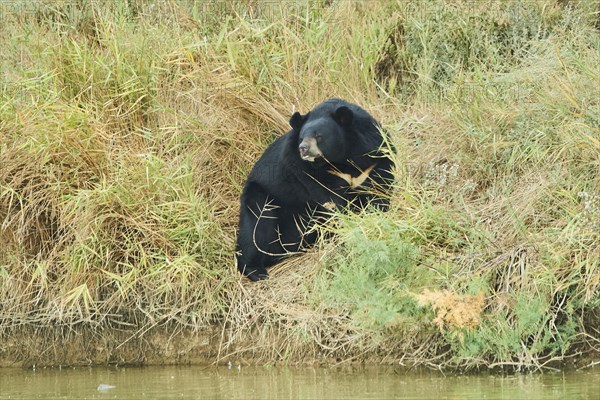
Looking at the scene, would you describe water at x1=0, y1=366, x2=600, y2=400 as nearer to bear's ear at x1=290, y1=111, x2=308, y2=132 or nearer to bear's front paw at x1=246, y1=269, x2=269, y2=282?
bear's front paw at x1=246, y1=269, x2=269, y2=282

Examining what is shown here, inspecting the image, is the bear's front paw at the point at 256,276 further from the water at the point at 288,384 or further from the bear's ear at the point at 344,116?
the bear's ear at the point at 344,116

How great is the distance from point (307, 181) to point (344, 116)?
55 centimetres

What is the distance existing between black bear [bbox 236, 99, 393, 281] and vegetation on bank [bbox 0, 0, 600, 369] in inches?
7.6

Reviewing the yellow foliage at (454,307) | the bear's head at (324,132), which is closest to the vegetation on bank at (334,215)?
the yellow foliage at (454,307)

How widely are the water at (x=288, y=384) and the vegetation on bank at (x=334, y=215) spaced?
0.21 metres

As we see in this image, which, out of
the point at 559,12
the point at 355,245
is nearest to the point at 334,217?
the point at 355,245

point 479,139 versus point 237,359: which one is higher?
point 479,139

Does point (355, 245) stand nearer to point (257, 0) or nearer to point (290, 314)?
point (290, 314)

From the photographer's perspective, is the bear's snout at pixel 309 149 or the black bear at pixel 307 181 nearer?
the bear's snout at pixel 309 149

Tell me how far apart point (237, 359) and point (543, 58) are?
351 centimetres

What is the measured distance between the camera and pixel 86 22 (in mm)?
10555

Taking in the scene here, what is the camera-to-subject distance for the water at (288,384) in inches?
224

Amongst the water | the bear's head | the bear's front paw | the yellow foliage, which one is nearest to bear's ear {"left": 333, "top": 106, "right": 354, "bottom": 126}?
the bear's head

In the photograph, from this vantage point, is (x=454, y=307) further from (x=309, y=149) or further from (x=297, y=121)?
(x=297, y=121)
